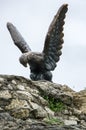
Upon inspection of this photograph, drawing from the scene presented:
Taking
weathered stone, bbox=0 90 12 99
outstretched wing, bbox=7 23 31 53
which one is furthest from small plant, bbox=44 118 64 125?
outstretched wing, bbox=7 23 31 53

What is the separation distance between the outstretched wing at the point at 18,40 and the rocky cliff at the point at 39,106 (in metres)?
3.07

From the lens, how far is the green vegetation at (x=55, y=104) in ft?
38.3

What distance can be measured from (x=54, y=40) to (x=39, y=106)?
3.73 meters

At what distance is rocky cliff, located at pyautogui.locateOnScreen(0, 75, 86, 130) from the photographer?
10.2 metres

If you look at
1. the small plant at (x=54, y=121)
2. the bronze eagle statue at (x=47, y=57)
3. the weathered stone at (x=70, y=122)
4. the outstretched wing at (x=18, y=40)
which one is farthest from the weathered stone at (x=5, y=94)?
the outstretched wing at (x=18, y=40)

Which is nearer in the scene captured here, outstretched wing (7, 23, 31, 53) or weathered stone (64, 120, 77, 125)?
weathered stone (64, 120, 77, 125)

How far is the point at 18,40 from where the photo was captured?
15.6m

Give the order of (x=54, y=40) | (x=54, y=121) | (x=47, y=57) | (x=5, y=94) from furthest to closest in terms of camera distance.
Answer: (x=47, y=57), (x=54, y=40), (x=5, y=94), (x=54, y=121)

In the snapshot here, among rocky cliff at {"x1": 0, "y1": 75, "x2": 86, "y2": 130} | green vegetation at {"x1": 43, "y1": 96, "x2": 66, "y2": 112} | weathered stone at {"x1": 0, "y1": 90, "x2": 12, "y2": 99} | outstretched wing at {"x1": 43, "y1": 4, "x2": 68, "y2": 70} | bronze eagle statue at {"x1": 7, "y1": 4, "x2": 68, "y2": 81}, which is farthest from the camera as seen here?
bronze eagle statue at {"x1": 7, "y1": 4, "x2": 68, "y2": 81}

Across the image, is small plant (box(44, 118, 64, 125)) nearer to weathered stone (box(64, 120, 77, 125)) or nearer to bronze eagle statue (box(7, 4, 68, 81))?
weathered stone (box(64, 120, 77, 125))

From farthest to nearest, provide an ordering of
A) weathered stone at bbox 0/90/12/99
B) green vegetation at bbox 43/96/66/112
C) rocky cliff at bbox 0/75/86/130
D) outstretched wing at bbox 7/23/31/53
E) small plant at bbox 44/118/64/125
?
outstretched wing at bbox 7/23/31/53, green vegetation at bbox 43/96/66/112, weathered stone at bbox 0/90/12/99, small plant at bbox 44/118/64/125, rocky cliff at bbox 0/75/86/130

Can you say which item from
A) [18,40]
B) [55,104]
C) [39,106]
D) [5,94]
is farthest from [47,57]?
[5,94]

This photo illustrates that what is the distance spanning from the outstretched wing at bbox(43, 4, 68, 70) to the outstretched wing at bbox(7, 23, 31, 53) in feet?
2.69

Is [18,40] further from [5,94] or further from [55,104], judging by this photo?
[5,94]
